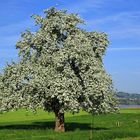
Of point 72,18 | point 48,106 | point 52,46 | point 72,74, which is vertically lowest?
point 48,106

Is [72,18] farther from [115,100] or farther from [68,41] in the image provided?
[115,100]

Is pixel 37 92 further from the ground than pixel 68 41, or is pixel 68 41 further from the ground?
pixel 68 41

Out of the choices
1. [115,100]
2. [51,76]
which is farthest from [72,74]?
[115,100]

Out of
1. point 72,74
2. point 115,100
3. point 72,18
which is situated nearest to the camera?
point 72,74

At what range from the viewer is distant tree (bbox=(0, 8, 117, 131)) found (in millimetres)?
50688

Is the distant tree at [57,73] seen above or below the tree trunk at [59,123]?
above

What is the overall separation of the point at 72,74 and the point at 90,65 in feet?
9.25

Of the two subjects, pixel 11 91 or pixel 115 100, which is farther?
pixel 115 100

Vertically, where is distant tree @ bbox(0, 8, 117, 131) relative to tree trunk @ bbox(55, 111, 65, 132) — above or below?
above

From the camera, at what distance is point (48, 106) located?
54.2 meters

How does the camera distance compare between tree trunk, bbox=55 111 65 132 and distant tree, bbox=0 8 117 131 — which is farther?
tree trunk, bbox=55 111 65 132

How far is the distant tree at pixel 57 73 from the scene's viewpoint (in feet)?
166

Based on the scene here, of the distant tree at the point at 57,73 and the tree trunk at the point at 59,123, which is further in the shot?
the tree trunk at the point at 59,123

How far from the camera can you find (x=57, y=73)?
51.5m
